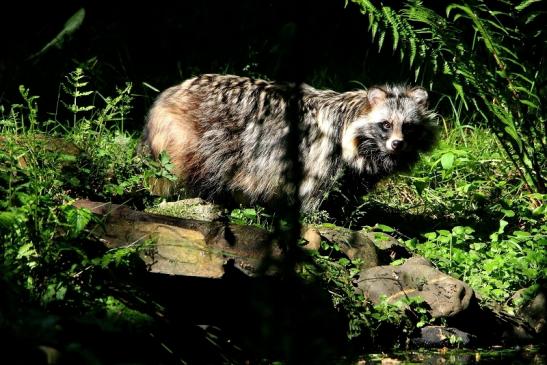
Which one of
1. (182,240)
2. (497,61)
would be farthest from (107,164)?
(497,61)

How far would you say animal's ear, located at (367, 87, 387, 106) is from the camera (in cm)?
678

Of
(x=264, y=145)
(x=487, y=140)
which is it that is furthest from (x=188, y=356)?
(x=487, y=140)

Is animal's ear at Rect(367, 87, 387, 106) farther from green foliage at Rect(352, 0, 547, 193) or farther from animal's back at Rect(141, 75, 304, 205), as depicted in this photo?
animal's back at Rect(141, 75, 304, 205)

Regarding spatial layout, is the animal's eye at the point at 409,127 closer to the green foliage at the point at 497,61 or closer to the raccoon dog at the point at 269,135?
the raccoon dog at the point at 269,135

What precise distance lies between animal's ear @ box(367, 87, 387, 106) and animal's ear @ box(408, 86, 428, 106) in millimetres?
269

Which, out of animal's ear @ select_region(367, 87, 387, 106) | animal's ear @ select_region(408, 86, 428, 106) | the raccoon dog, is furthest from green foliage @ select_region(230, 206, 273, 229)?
animal's ear @ select_region(408, 86, 428, 106)

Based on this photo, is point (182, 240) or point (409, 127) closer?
point (182, 240)

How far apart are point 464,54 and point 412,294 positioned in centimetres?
194

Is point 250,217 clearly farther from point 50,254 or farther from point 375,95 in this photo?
point 50,254

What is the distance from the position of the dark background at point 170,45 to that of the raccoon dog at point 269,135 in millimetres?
1287

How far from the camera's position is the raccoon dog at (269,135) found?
670 cm

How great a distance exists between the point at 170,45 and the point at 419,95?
3722 mm

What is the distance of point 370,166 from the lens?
6773 mm

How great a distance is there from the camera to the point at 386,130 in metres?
6.78
